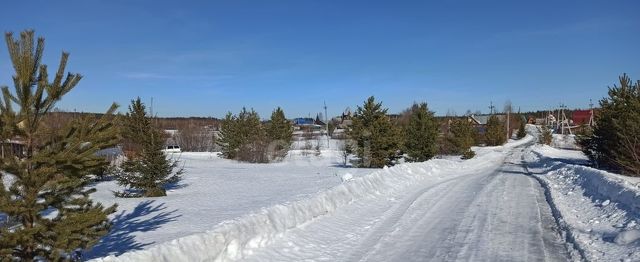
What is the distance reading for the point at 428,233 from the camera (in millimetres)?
9211

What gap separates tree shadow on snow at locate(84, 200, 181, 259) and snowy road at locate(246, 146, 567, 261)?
7.17ft

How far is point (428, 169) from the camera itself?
2403 centimetres

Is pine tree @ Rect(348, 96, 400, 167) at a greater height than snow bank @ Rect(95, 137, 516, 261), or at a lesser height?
greater

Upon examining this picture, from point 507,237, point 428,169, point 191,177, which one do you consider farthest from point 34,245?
point 428,169

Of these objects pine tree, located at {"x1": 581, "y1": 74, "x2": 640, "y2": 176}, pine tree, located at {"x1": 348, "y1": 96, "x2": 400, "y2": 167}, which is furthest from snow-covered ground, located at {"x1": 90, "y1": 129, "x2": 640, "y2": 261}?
pine tree, located at {"x1": 348, "y1": 96, "x2": 400, "y2": 167}

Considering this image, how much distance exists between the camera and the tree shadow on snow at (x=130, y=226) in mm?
7504

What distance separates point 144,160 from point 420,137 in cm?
1987

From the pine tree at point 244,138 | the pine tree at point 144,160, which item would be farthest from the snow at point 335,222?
the pine tree at point 244,138

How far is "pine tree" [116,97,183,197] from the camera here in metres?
16.0

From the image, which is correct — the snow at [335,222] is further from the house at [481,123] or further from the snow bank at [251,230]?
the house at [481,123]

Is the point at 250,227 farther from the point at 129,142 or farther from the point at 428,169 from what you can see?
the point at 428,169

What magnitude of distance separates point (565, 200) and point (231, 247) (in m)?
10.8

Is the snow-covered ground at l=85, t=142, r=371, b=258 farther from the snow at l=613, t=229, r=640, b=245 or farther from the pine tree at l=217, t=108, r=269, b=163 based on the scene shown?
the pine tree at l=217, t=108, r=269, b=163

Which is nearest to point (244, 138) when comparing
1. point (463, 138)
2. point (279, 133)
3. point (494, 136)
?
point (279, 133)
